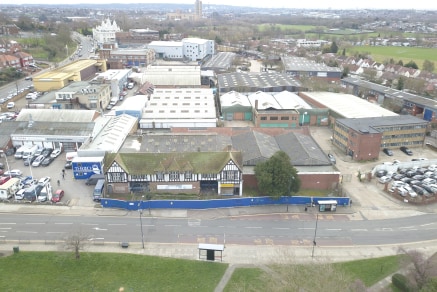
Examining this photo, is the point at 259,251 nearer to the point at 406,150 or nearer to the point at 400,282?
the point at 400,282

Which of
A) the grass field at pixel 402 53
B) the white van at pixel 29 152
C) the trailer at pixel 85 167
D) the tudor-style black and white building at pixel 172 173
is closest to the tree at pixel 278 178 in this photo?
the tudor-style black and white building at pixel 172 173

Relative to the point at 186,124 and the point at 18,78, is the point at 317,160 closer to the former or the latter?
the point at 186,124

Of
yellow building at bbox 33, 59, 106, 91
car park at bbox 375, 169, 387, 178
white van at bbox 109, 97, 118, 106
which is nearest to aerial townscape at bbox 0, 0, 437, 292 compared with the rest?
car park at bbox 375, 169, 387, 178

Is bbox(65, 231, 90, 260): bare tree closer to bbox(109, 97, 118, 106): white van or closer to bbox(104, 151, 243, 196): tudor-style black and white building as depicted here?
bbox(104, 151, 243, 196): tudor-style black and white building

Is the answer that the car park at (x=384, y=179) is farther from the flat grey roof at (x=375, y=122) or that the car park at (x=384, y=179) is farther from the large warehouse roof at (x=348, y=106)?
the large warehouse roof at (x=348, y=106)

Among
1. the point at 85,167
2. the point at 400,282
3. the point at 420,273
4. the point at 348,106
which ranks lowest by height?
the point at 400,282

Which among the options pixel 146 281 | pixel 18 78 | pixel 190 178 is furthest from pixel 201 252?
pixel 18 78

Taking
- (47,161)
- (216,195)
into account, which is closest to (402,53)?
(216,195)
